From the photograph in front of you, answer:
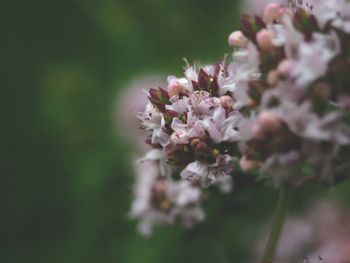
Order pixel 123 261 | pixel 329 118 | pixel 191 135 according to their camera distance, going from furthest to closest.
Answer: pixel 123 261 < pixel 191 135 < pixel 329 118

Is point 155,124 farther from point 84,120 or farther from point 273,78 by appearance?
point 84,120

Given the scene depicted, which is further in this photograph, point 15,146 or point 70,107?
point 15,146

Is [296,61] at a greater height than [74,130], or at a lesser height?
lesser

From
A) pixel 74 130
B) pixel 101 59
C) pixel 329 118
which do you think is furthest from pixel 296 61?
pixel 101 59

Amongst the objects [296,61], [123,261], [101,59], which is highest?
[101,59]

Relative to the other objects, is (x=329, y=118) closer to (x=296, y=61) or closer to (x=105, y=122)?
(x=296, y=61)

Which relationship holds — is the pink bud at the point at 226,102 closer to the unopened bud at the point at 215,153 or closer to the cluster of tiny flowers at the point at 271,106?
the cluster of tiny flowers at the point at 271,106
